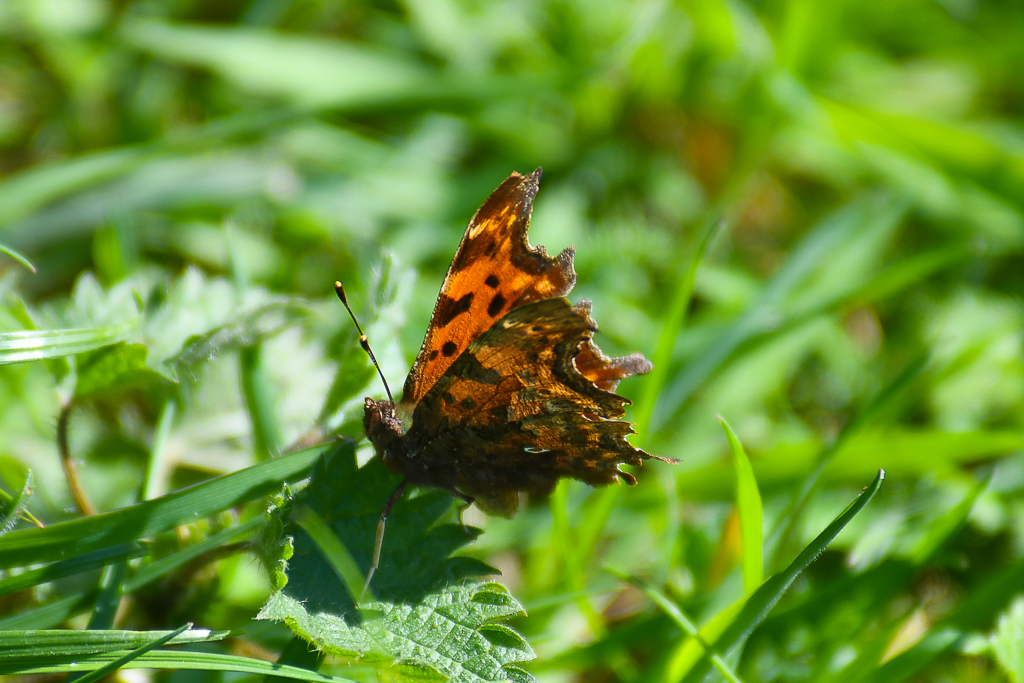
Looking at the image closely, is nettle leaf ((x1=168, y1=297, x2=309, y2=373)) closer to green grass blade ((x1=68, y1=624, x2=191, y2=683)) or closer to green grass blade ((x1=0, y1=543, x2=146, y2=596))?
green grass blade ((x1=0, y1=543, x2=146, y2=596))

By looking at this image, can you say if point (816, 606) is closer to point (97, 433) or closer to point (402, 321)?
point (402, 321)

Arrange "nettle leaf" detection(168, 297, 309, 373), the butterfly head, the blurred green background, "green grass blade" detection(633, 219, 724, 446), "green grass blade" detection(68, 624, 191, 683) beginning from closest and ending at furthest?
"green grass blade" detection(68, 624, 191, 683) < the butterfly head < "nettle leaf" detection(168, 297, 309, 373) < the blurred green background < "green grass blade" detection(633, 219, 724, 446)

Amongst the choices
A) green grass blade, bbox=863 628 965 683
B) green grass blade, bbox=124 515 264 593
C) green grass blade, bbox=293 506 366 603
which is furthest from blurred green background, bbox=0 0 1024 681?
green grass blade, bbox=293 506 366 603

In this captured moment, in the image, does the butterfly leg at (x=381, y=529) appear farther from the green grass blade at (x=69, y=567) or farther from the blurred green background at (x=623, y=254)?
the green grass blade at (x=69, y=567)

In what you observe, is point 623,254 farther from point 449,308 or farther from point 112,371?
point 112,371

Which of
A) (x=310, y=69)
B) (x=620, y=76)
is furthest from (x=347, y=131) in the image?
(x=620, y=76)

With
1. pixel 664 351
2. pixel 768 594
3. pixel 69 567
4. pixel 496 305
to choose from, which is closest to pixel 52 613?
pixel 69 567
